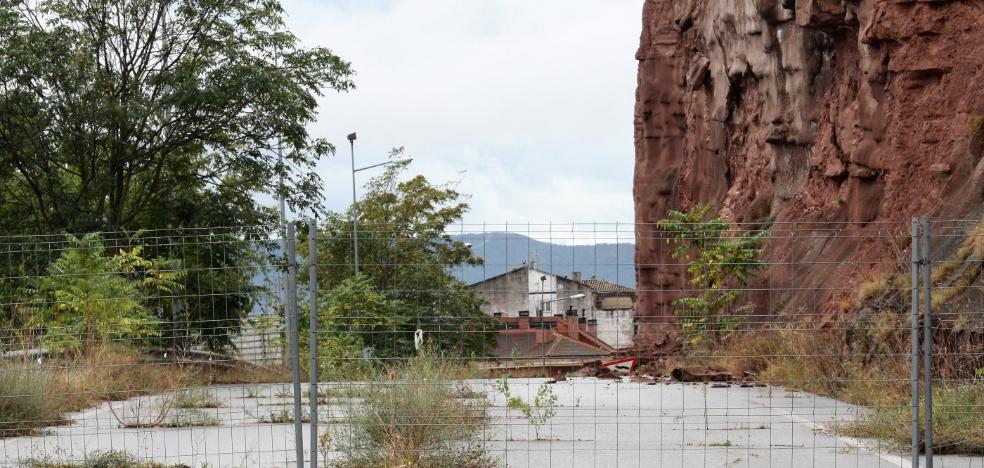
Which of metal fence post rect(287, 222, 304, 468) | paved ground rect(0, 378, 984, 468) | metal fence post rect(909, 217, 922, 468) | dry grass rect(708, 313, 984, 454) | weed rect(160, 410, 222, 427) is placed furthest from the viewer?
weed rect(160, 410, 222, 427)

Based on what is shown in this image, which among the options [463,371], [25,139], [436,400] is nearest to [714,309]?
[463,371]

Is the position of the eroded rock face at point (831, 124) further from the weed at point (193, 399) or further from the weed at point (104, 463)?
the weed at point (104, 463)

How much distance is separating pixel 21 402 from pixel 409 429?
4.93 m

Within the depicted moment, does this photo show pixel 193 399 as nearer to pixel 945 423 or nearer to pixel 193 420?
pixel 193 420

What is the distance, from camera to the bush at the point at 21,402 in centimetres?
1188

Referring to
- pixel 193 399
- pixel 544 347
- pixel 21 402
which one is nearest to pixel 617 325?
pixel 544 347

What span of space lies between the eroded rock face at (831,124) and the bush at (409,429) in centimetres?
325

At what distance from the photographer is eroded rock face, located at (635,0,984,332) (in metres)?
20.0

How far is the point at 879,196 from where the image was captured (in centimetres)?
2222

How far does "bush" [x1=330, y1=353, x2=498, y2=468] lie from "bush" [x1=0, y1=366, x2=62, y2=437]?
3.90m

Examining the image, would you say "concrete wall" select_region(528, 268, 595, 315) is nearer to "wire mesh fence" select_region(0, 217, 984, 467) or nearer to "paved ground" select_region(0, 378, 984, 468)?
"wire mesh fence" select_region(0, 217, 984, 467)

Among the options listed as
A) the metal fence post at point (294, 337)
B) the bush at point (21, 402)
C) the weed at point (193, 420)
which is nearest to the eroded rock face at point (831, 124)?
the metal fence post at point (294, 337)

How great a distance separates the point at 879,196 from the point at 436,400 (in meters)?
14.9

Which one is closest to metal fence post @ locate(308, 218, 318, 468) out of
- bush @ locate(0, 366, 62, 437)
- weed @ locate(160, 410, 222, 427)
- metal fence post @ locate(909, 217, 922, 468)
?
weed @ locate(160, 410, 222, 427)
